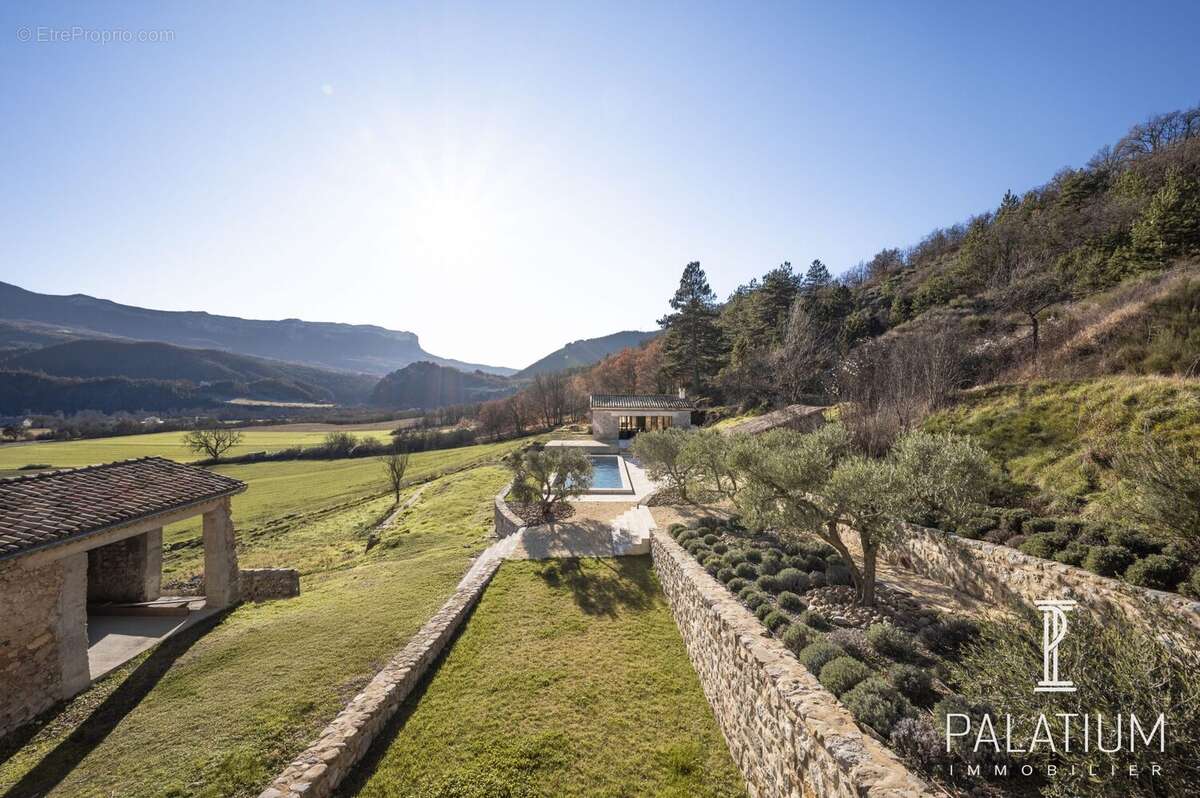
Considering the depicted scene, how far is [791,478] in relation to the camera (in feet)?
29.8

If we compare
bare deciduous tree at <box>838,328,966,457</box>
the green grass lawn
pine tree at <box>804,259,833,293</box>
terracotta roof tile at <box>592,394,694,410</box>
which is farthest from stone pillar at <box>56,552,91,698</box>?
pine tree at <box>804,259,833,293</box>

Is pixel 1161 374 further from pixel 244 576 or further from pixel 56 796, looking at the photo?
pixel 244 576

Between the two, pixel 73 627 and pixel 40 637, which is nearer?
pixel 40 637

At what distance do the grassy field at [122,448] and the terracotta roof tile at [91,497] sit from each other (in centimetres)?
4988

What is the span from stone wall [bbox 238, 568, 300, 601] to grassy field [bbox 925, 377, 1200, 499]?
22611 mm

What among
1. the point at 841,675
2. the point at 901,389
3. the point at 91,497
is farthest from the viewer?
the point at 901,389

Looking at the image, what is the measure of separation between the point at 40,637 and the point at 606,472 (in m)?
22.7

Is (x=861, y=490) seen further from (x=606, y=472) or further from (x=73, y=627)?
(x=606, y=472)

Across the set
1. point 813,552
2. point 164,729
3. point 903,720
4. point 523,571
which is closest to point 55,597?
point 164,729

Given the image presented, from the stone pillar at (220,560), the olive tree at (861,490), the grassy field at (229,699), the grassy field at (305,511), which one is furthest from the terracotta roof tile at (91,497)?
the olive tree at (861,490)

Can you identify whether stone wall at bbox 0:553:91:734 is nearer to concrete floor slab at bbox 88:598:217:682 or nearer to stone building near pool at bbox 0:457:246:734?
stone building near pool at bbox 0:457:246:734

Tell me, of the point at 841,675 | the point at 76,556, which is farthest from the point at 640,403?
the point at 76,556

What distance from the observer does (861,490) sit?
26.9 feet

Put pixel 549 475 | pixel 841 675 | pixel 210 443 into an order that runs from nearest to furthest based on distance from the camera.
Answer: pixel 841 675 → pixel 549 475 → pixel 210 443
